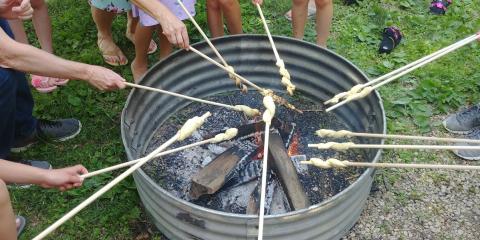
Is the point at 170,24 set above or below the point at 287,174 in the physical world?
above

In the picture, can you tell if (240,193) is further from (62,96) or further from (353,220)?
(62,96)

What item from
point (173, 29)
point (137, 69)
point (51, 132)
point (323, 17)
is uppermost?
point (173, 29)

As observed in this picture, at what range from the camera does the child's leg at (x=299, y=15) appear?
4.11 metres

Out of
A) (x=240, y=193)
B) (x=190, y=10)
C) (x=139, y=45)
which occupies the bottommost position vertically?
(x=240, y=193)

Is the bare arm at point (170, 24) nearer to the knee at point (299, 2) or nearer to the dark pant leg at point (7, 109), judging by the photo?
the dark pant leg at point (7, 109)

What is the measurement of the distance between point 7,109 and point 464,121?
345cm

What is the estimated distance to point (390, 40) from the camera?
459cm

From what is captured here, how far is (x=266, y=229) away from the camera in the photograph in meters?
2.54

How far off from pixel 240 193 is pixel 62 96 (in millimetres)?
1991

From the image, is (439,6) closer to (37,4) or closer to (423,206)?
(423,206)

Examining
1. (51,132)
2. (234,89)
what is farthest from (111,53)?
(234,89)

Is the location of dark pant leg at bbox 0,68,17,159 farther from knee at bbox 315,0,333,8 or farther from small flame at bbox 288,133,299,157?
knee at bbox 315,0,333,8

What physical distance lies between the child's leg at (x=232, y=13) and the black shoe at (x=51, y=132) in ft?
5.01

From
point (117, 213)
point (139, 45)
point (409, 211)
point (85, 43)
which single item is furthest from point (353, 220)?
point (85, 43)
